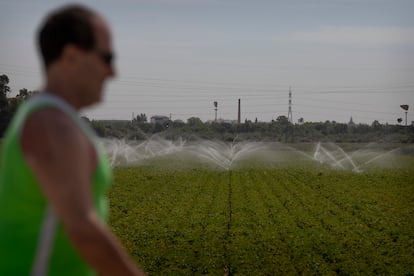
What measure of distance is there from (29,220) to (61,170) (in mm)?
208

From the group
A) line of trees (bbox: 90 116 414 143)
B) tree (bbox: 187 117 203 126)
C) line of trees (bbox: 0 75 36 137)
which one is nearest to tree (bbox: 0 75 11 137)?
line of trees (bbox: 0 75 36 137)

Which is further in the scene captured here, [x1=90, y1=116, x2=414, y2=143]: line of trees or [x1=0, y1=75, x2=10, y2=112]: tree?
[x1=90, y1=116, x2=414, y2=143]: line of trees

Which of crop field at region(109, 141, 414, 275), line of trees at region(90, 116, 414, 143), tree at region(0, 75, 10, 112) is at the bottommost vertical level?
crop field at region(109, 141, 414, 275)

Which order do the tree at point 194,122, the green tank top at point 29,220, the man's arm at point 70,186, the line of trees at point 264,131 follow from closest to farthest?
the man's arm at point 70,186 → the green tank top at point 29,220 → the line of trees at point 264,131 → the tree at point 194,122

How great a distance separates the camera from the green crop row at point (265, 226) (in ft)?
31.2

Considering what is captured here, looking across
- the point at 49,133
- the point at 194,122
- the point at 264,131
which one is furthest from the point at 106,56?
the point at 194,122

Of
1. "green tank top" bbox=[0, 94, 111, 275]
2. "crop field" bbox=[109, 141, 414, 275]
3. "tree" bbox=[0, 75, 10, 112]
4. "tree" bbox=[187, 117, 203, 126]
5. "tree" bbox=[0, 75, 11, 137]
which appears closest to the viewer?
"green tank top" bbox=[0, 94, 111, 275]

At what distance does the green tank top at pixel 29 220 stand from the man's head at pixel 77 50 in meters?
0.07

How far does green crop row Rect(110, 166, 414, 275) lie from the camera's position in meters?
9.52

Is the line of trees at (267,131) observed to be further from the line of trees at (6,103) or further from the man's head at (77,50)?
the man's head at (77,50)

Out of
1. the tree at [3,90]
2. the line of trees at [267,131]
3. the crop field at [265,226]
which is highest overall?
the tree at [3,90]

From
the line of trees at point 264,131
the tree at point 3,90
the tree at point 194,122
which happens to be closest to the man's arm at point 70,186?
the tree at point 3,90

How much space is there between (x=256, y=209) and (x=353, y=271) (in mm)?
6899

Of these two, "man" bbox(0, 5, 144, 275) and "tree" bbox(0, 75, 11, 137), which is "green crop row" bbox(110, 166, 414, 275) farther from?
"tree" bbox(0, 75, 11, 137)
